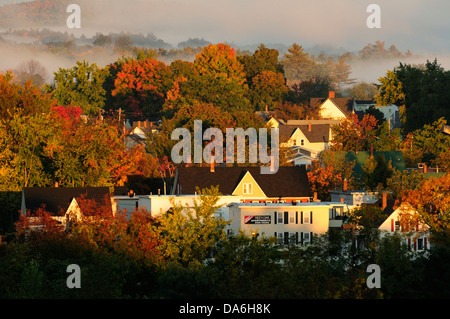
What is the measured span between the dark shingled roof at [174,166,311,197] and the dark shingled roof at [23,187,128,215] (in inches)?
314

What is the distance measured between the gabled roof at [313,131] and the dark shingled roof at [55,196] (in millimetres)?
54959

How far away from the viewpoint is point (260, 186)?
277 feet

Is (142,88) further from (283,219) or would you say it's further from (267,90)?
(283,219)

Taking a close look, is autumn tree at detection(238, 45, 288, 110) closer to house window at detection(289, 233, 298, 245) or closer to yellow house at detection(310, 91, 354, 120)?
yellow house at detection(310, 91, 354, 120)

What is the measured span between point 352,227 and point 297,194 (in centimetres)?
1306

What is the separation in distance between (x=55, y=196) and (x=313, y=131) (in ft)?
204

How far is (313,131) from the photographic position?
437 feet

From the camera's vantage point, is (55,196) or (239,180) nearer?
(55,196)

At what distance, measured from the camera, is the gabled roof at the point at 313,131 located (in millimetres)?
131375

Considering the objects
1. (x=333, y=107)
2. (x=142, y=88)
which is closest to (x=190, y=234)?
(x=142, y=88)

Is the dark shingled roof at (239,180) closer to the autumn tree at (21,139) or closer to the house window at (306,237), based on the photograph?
the house window at (306,237)

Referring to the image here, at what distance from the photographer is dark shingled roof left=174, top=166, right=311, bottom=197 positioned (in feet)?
274

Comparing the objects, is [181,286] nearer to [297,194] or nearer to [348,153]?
[297,194]

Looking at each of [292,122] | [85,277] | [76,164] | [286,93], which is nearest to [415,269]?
[85,277]
